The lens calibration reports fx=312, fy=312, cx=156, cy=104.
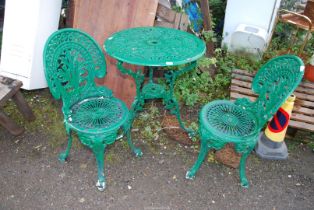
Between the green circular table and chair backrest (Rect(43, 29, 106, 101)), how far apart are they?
0.65 ft

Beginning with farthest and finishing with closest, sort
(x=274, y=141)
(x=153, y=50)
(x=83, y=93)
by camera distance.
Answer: (x=274, y=141)
(x=83, y=93)
(x=153, y=50)

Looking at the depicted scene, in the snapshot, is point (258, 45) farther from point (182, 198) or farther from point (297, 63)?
point (182, 198)

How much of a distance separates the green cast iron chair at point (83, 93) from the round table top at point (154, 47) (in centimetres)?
23

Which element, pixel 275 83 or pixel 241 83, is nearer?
Result: pixel 275 83

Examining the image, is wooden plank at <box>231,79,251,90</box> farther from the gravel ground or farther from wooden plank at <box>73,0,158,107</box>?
wooden plank at <box>73,0,158,107</box>

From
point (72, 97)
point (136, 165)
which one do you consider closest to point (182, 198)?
point (136, 165)

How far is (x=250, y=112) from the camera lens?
3014 millimetres

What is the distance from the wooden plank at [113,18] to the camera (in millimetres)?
3420

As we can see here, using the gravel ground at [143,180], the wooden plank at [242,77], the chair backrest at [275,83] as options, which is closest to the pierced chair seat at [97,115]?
the gravel ground at [143,180]

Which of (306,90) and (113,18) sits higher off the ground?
(113,18)

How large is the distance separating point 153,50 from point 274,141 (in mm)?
1658

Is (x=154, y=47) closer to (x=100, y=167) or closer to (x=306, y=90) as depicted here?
(x=100, y=167)

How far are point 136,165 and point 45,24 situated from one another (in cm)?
192

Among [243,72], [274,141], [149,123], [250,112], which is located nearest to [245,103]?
[250,112]
